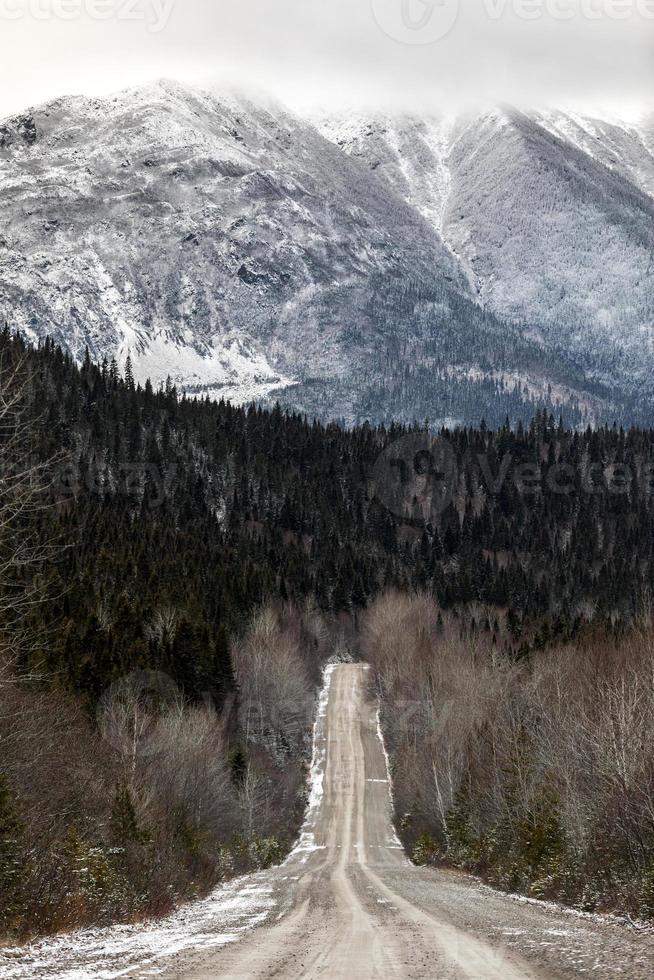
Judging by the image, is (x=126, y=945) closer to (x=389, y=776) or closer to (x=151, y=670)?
(x=151, y=670)

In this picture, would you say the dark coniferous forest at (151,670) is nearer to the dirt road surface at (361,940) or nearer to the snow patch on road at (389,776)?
the snow patch on road at (389,776)

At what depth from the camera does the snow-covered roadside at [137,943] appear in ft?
60.6

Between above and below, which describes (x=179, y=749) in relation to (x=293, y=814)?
above

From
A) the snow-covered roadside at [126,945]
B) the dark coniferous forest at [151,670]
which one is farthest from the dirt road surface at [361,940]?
the dark coniferous forest at [151,670]

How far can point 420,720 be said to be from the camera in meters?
102

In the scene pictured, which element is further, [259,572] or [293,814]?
[259,572]

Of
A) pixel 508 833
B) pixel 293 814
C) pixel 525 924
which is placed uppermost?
pixel 525 924

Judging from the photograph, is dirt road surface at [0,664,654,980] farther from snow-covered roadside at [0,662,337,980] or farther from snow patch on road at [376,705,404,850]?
snow patch on road at [376,705,404,850]

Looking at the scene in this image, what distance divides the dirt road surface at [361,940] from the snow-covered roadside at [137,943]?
0.14 ft

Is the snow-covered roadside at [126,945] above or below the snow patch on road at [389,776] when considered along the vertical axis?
above

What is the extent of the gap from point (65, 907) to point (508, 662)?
247ft

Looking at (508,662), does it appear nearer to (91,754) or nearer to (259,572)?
(91,754)

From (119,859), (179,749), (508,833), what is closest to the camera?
(119,859)

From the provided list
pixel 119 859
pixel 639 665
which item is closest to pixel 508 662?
pixel 639 665
